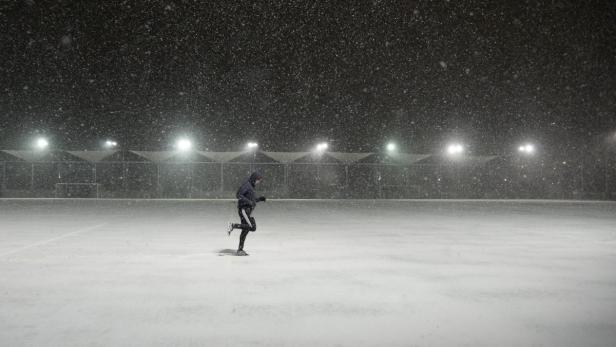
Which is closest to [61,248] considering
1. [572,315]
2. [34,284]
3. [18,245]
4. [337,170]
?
[18,245]

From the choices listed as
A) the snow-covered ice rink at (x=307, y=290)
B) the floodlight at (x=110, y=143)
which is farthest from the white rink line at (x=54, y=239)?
the floodlight at (x=110, y=143)

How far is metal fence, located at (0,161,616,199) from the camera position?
115ft

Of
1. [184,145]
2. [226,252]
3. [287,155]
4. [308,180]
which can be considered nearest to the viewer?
[226,252]

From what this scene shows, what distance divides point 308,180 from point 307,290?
96.0 ft

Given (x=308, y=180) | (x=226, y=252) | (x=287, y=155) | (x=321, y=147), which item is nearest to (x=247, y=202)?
(x=226, y=252)

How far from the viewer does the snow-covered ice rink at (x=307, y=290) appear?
5090 mm

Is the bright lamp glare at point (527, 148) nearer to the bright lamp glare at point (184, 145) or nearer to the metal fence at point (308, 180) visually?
the metal fence at point (308, 180)

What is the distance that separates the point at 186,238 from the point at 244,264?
4.20m

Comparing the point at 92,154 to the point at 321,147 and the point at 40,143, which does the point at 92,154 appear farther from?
the point at 321,147

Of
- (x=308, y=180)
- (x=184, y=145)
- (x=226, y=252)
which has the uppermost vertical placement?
(x=184, y=145)

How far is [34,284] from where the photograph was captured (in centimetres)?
738

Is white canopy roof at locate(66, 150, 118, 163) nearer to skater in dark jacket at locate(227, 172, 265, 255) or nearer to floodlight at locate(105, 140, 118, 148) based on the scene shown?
floodlight at locate(105, 140, 118, 148)

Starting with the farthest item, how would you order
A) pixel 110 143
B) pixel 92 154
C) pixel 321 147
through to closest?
1. pixel 110 143
2. pixel 321 147
3. pixel 92 154

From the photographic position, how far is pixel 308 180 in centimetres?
3634
